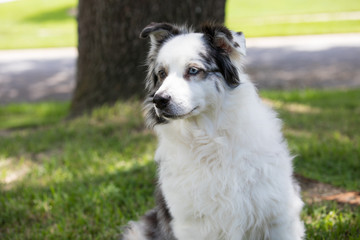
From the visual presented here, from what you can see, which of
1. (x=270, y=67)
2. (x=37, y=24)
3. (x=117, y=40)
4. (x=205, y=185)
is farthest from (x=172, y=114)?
(x=37, y=24)

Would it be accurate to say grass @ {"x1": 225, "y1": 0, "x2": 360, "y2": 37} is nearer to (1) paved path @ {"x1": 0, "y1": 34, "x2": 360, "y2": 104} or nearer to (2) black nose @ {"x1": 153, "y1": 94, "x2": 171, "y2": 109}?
(1) paved path @ {"x1": 0, "y1": 34, "x2": 360, "y2": 104}

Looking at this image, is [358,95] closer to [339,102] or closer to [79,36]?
[339,102]

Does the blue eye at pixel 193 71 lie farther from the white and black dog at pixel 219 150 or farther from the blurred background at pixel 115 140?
the blurred background at pixel 115 140

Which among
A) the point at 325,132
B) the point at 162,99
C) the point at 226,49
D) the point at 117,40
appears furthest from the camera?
the point at 117,40

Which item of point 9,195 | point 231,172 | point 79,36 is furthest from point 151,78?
point 79,36

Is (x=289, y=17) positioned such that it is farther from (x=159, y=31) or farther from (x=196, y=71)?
(x=196, y=71)

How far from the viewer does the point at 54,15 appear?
1335 inches

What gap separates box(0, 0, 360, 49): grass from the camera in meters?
20.1

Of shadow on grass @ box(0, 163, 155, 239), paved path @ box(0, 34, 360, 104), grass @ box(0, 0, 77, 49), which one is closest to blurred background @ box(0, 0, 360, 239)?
shadow on grass @ box(0, 163, 155, 239)

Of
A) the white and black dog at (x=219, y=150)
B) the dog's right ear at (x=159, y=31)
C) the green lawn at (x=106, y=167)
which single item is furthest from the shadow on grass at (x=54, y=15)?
the white and black dog at (x=219, y=150)

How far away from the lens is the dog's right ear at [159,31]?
10.4 ft

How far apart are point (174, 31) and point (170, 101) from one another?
0.77 metres

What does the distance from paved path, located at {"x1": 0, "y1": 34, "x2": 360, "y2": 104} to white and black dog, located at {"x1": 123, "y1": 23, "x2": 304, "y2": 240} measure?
7.22 m

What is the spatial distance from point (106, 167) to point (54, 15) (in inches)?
1254
